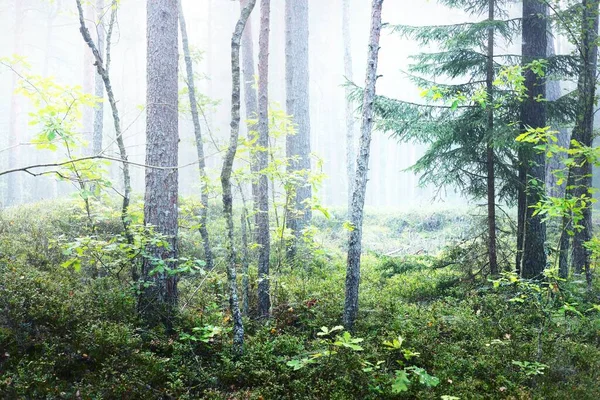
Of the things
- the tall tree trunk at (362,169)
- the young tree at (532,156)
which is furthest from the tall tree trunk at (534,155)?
the tall tree trunk at (362,169)

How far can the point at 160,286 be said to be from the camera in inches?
231

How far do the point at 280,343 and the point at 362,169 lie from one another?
280 cm

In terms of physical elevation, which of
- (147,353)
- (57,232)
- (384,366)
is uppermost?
(57,232)

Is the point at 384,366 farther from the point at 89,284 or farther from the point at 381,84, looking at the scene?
the point at 381,84

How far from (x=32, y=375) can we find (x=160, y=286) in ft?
6.82

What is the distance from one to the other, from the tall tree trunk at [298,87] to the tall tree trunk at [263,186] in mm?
3846

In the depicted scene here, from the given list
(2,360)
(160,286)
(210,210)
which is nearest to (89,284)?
(160,286)

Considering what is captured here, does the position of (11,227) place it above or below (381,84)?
below

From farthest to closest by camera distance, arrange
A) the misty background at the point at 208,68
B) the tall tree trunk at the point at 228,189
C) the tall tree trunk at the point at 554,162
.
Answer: the misty background at the point at 208,68
the tall tree trunk at the point at 554,162
the tall tree trunk at the point at 228,189

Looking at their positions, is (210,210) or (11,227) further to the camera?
(210,210)

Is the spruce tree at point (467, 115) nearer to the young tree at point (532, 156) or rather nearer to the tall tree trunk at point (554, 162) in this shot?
the young tree at point (532, 156)

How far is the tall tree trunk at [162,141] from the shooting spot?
597cm

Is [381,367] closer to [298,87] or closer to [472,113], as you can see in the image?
[472,113]

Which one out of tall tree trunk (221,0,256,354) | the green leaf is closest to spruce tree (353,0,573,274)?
tall tree trunk (221,0,256,354)
